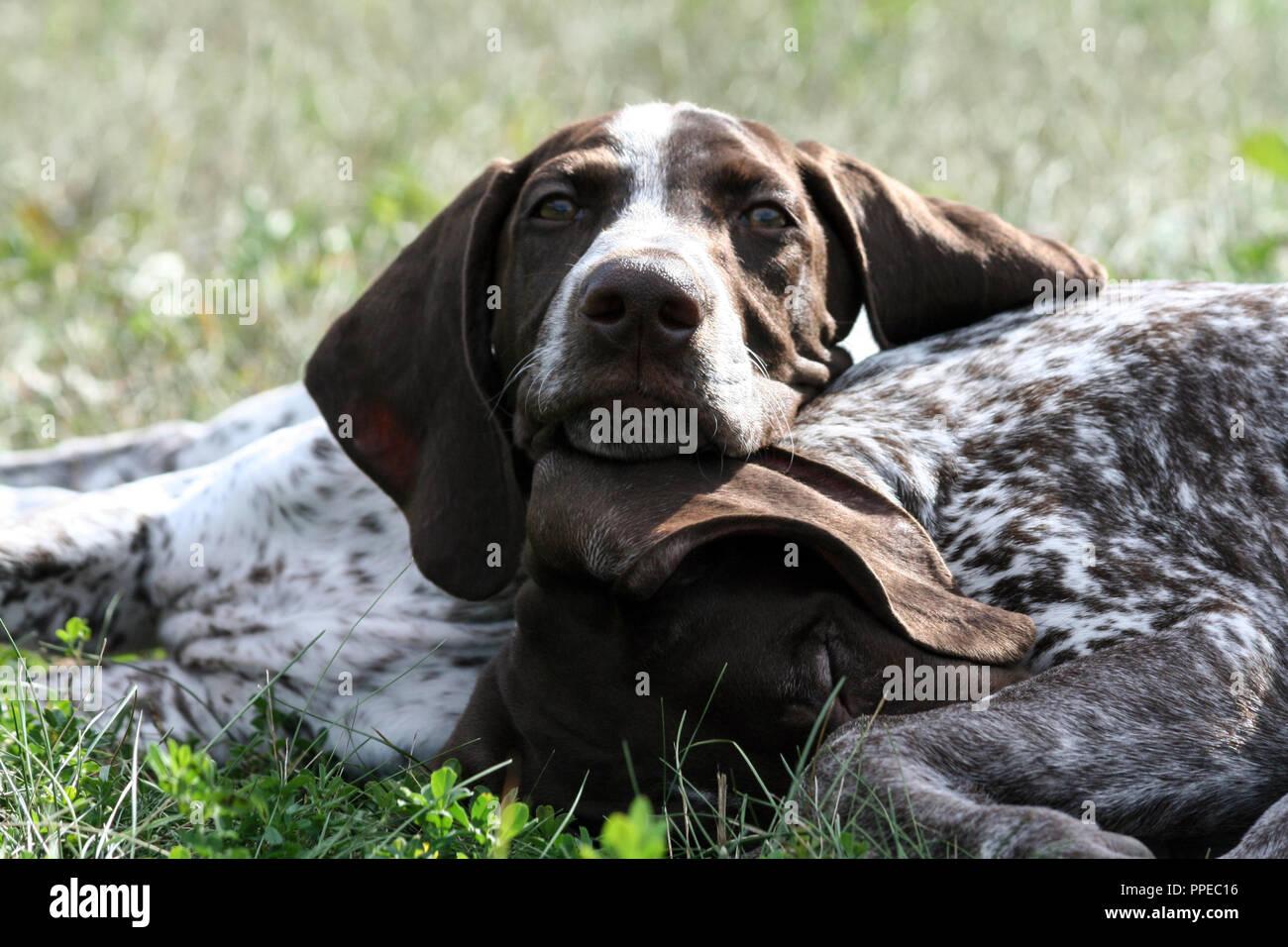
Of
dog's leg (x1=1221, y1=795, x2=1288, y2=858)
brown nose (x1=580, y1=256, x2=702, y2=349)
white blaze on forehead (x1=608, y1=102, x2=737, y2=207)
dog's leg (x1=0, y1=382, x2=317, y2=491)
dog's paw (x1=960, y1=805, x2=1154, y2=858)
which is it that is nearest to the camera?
dog's paw (x1=960, y1=805, x2=1154, y2=858)

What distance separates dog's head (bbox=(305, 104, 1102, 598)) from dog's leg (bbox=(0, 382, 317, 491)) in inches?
64.5

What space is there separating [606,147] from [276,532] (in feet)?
4.78

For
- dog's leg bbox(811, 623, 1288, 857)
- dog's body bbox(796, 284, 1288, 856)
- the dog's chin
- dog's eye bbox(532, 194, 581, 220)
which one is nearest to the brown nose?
the dog's chin

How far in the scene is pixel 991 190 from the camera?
6.86 m

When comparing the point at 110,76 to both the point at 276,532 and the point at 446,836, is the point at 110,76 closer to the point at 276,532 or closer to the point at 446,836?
the point at 276,532

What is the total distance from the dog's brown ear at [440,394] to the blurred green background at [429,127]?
2.14 meters

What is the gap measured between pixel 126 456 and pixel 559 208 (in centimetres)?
254

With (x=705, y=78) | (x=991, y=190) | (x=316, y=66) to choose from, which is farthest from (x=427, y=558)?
(x=316, y=66)

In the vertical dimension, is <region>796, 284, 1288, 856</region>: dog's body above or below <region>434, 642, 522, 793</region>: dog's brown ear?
above

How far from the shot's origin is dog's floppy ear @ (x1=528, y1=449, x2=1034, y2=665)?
8.59ft

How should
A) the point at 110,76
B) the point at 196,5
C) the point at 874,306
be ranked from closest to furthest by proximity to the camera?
the point at 874,306 < the point at 110,76 < the point at 196,5

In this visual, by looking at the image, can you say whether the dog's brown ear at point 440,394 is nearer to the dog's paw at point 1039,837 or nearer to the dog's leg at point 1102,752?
the dog's leg at point 1102,752

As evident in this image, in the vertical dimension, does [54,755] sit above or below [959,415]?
below

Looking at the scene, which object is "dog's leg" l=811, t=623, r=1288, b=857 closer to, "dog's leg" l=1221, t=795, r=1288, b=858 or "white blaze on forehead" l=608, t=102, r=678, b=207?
"dog's leg" l=1221, t=795, r=1288, b=858
